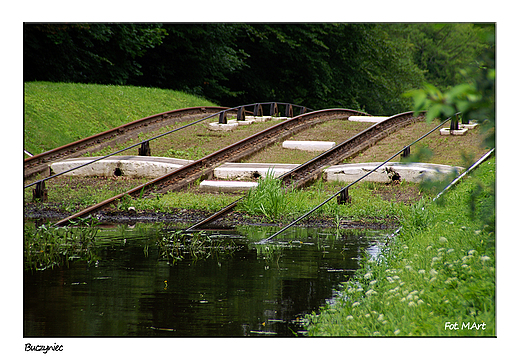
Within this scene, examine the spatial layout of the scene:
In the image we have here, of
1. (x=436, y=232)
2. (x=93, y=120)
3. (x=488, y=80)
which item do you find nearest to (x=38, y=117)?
(x=93, y=120)

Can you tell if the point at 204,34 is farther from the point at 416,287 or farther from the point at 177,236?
the point at 416,287

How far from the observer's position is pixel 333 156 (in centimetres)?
1195

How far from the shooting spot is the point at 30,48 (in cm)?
2161

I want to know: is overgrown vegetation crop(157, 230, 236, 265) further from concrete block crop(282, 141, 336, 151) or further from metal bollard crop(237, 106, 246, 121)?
metal bollard crop(237, 106, 246, 121)

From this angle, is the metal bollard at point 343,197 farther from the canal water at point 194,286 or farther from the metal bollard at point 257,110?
the metal bollard at point 257,110

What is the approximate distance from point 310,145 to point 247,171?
2.75 m

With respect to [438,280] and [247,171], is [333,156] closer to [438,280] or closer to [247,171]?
[247,171]

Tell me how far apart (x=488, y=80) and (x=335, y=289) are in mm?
3092

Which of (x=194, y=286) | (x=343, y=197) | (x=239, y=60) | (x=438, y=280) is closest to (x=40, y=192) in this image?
(x=343, y=197)

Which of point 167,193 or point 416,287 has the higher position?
point 167,193

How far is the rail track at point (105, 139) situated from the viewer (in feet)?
37.3

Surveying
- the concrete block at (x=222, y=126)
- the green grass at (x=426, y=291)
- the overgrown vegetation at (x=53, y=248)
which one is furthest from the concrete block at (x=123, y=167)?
the green grass at (x=426, y=291)

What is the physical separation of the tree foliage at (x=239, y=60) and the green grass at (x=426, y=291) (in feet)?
58.2

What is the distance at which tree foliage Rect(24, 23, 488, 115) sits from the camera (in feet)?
76.6
